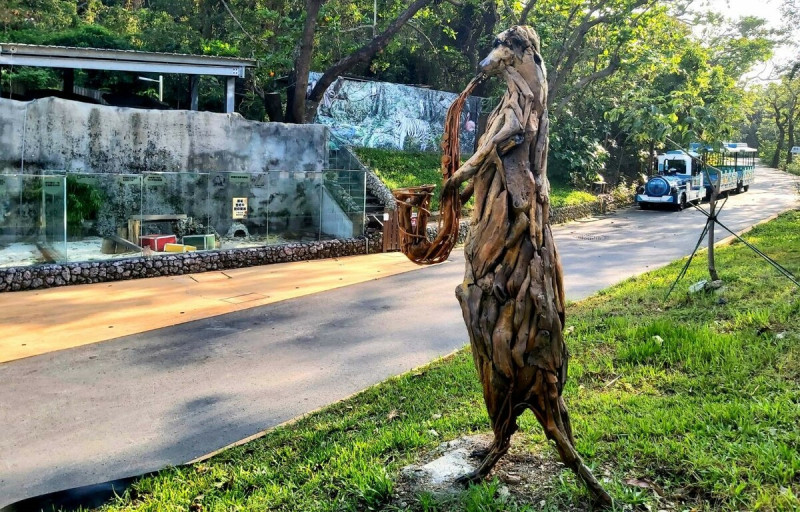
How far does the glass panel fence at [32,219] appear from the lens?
12883mm

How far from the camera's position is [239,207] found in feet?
52.8

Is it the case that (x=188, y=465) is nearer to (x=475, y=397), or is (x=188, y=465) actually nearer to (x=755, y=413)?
(x=475, y=397)

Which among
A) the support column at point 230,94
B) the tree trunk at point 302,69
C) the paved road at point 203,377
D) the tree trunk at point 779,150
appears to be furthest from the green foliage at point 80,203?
the tree trunk at point 779,150

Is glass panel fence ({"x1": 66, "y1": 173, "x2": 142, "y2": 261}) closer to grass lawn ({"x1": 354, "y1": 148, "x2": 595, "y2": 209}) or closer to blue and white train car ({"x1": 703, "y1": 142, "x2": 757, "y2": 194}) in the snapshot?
grass lawn ({"x1": 354, "y1": 148, "x2": 595, "y2": 209})

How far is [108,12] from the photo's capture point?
91.0 ft

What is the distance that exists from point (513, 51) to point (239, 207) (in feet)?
41.5

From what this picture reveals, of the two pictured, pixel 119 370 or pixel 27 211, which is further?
pixel 27 211

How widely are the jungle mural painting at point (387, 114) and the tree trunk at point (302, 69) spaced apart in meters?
2.31

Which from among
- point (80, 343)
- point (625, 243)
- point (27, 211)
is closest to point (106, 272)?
point (27, 211)

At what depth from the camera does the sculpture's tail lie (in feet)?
14.8

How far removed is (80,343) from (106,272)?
4.47 m

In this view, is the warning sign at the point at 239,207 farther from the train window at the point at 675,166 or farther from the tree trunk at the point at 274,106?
the train window at the point at 675,166

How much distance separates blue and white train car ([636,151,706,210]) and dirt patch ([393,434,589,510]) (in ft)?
82.3

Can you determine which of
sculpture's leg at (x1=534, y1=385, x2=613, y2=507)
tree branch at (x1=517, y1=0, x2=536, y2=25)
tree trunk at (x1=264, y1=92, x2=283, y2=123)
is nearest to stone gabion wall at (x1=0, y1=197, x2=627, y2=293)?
tree trunk at (x1=264, y1=92, x2=283, y2=123)
